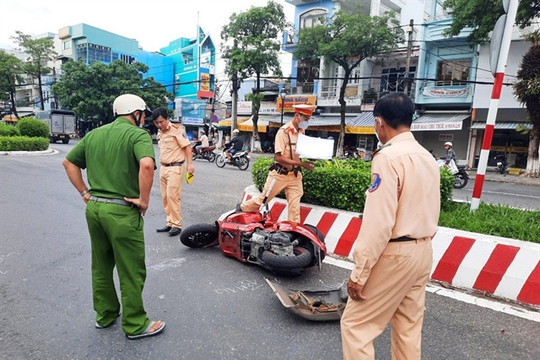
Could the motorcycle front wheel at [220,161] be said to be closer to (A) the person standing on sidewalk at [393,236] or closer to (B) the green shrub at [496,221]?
(B) the green shrub at [496,221]

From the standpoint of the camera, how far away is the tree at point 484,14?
47.9 feet

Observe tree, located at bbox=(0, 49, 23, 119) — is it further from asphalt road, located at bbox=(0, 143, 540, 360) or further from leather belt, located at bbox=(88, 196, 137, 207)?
leather belt, located at bbox=(88, 196, 137, 207)

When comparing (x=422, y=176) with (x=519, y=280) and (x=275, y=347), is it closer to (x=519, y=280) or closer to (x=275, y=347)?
(x=275, y=347)

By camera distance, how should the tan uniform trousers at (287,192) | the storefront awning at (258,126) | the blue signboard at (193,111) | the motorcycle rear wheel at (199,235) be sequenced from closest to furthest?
the motorcycle rear wheel at (199,235)
the tan uniform trousers at (287,192)
the storefront awning at (258,126)
the blue signboard at (193,111)

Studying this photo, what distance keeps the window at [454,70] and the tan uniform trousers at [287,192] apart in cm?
1903

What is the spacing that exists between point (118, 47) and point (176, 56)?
7534mm

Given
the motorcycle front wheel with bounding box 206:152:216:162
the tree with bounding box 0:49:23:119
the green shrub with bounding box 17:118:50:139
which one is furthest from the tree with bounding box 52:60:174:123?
the motorcycle front wheel with bounding box 206:152:216:162

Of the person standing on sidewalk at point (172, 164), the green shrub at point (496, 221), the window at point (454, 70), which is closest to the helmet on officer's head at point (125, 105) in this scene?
the person standing on sidewalk at point (172, 164)

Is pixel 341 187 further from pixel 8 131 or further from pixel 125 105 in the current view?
pixel 8 131

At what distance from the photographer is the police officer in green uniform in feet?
8.14

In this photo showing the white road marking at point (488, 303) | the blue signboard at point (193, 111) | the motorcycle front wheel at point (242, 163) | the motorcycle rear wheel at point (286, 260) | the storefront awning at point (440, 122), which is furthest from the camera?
the blue signboard at point (193, 111)

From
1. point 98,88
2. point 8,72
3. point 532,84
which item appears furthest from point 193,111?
point 532,84

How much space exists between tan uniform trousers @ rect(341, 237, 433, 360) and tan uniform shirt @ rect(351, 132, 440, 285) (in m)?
0.07

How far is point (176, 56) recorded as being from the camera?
41.7 meters
